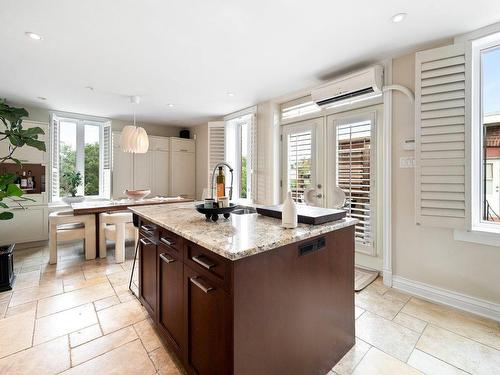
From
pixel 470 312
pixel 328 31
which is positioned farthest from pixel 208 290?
pixel 470 312

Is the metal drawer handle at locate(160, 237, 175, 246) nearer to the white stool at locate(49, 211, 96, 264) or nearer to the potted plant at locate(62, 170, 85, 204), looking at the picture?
the white stool at locate(49, 211, 96, 264)

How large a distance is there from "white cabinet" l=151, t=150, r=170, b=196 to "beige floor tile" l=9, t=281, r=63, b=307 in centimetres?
301

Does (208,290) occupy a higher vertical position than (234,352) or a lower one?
higher

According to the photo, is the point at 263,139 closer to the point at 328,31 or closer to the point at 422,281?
the point at 328,31

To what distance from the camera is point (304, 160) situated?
3.63 metres

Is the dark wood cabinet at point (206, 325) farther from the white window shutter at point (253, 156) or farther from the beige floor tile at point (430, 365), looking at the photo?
the white window shutter at point (253, 156)

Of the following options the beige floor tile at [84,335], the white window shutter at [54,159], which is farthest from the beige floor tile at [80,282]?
the white window shutter at [54,159]

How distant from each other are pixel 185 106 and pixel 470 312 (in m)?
4.62

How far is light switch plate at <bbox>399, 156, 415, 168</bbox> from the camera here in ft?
8.21

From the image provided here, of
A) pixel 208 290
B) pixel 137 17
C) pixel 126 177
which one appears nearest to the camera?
pixel 208 290

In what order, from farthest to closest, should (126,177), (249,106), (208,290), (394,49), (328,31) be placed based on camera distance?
(126,177)
(249,106)
(394,49)
(328,31)
(208,290)

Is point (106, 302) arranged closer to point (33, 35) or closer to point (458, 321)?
point (33, 35)

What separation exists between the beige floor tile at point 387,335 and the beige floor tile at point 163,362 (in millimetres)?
1356

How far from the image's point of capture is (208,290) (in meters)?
1.18
